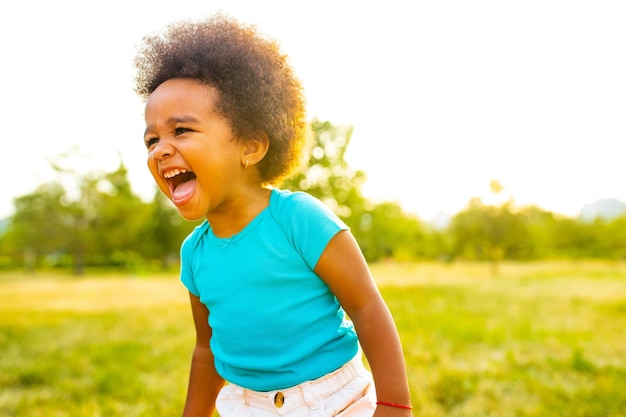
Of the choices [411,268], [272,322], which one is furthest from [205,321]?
[411,268]

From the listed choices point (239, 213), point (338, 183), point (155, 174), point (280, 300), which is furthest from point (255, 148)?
point (338, 183)

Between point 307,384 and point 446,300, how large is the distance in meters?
10.5

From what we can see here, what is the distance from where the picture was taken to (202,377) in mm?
1982

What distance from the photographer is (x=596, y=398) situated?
402cm

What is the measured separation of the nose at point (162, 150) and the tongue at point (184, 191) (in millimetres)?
98

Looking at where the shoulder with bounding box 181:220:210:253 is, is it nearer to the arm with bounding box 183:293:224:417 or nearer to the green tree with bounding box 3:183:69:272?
the arm with bounding box 183:293:224:417

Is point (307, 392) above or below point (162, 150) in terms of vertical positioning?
below

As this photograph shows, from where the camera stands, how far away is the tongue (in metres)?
1.63

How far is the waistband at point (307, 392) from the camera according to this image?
163 centimetres

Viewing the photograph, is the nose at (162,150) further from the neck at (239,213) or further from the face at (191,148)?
the neck at (239,213)

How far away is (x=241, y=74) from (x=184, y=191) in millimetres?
412

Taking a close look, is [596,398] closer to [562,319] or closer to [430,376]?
[430,376]

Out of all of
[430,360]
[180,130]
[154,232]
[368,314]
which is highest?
[180,130]

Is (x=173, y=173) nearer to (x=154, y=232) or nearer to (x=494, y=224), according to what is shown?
(x=494, y=224)
